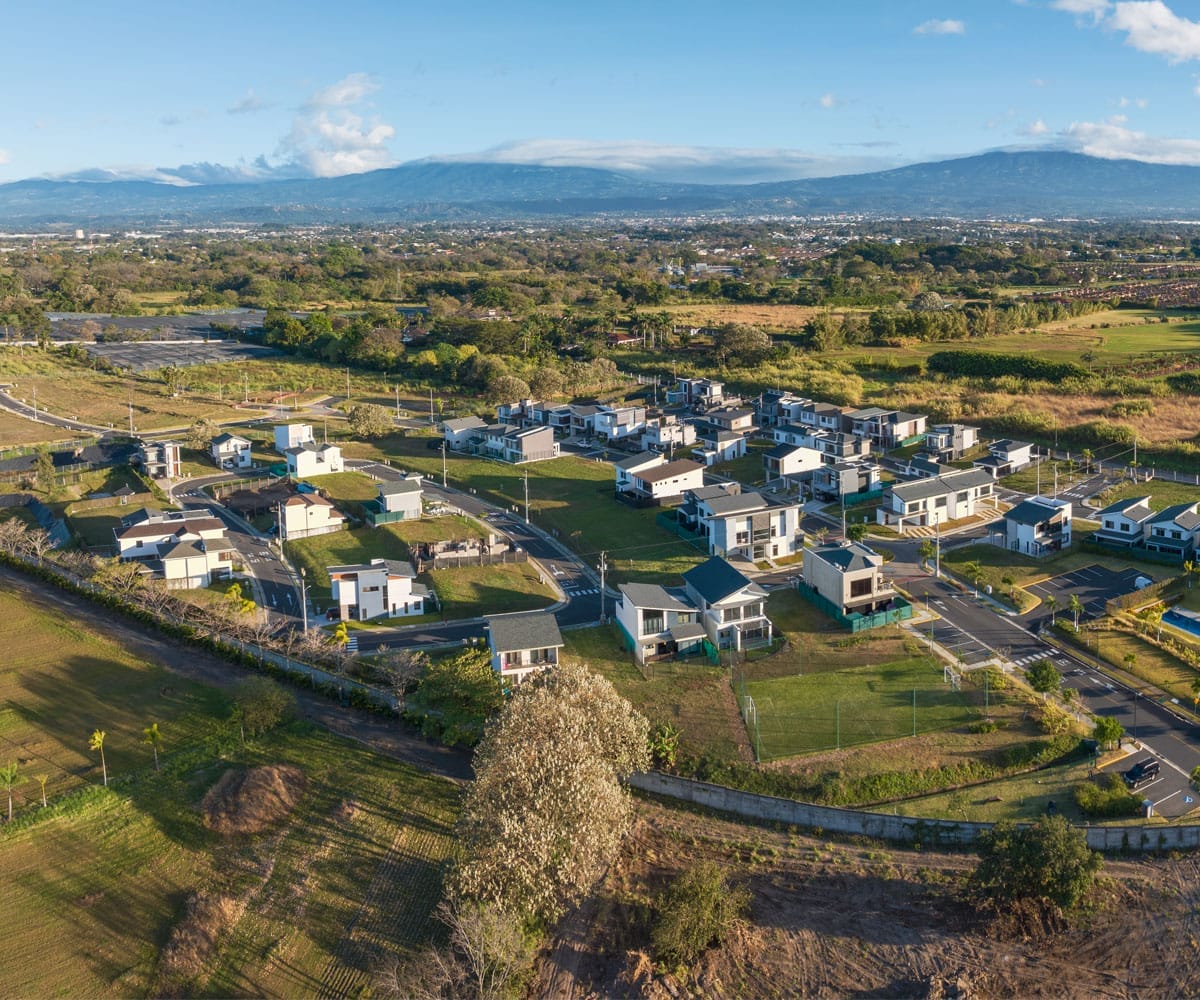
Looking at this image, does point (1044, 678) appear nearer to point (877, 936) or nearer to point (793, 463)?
point (877, 936)

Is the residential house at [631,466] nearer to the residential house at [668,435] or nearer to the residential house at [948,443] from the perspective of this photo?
the residential house at [668,435]

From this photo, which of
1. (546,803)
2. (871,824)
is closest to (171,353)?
(546,803)

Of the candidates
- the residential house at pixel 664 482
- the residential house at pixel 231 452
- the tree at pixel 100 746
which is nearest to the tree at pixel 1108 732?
the residential house at pixel 664 482

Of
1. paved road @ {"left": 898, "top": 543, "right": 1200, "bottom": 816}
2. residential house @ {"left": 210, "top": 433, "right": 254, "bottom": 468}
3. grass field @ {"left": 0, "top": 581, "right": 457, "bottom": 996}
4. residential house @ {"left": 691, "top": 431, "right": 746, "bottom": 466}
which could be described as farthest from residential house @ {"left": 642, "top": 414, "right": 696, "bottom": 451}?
grass field @ {"left": 0, "top": 581, "right": 457, "bottom": 996}

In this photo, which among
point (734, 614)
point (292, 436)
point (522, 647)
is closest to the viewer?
point (522, 647)

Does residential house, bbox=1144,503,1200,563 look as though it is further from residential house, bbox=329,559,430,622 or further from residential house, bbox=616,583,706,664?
residential house, bbox=329,559,430,622

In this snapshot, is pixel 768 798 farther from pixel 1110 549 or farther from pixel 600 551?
pixel 1110 549
